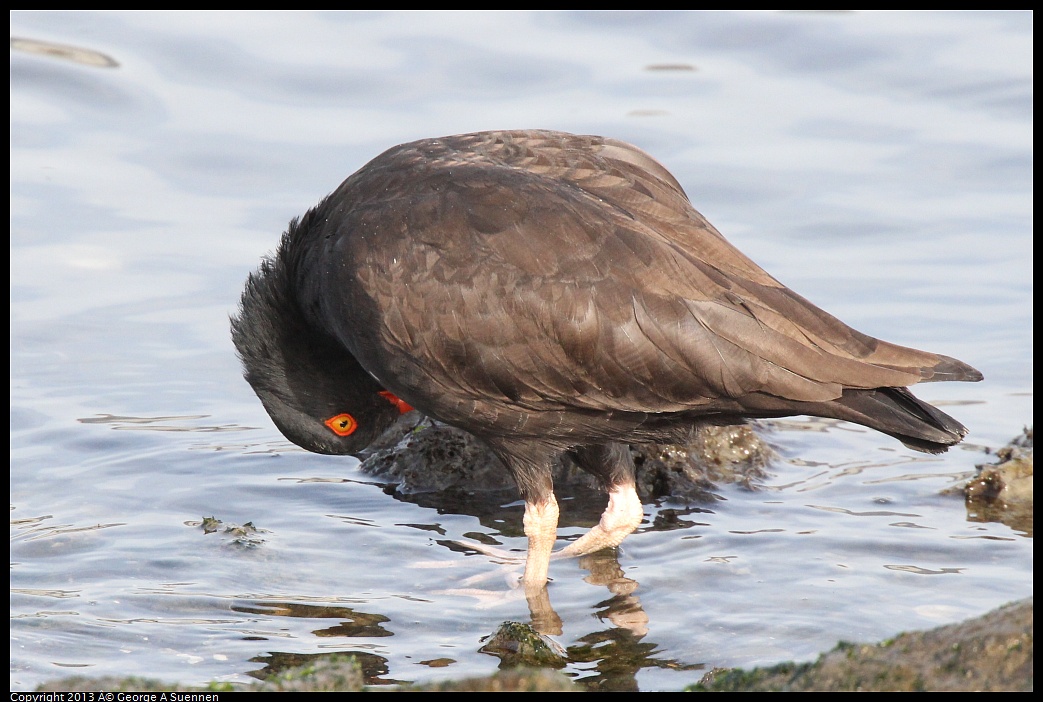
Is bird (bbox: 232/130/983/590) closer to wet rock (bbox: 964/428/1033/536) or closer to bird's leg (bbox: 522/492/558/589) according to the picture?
bird's leg (bbox: 522/492/558/589)

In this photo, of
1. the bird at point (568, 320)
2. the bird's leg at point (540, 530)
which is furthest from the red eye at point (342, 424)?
the bird's leg at point (540, 530)

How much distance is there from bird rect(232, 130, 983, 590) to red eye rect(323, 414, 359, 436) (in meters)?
0.80

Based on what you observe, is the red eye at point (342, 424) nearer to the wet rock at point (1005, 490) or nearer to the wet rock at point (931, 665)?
the wet rock at point (1005, 490)

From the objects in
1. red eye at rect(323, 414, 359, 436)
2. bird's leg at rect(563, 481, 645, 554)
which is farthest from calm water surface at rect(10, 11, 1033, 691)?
red eye at rect(323, 414, 359, 436)

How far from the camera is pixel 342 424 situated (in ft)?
22.2

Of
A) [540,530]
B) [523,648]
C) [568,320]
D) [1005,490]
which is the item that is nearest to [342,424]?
[540,530]

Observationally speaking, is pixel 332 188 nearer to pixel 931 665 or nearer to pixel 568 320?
pixel 568 320

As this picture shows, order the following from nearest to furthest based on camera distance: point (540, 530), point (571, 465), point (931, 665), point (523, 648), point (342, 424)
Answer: point (931, 665) → point (523, 648) → point (540, 530) → point (342, 424) → point (571, 465)

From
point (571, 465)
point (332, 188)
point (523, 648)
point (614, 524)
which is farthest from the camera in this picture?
point (332, 188)

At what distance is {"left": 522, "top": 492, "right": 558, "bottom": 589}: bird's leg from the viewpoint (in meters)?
6.19

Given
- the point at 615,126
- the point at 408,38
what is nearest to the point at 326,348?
the point at 615,126

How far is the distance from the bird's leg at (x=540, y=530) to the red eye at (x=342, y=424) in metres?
1.13

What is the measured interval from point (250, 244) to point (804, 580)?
18.5 ft

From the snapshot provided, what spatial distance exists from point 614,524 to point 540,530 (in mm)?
422
